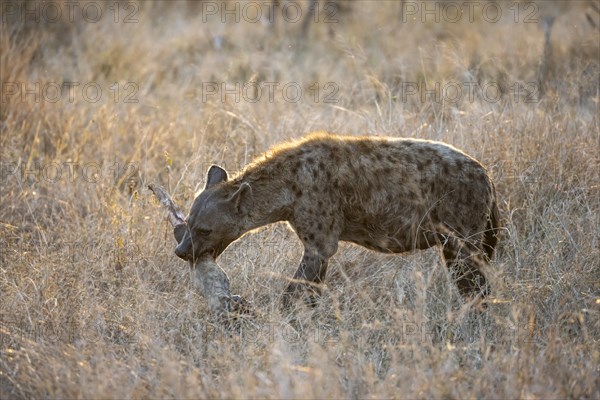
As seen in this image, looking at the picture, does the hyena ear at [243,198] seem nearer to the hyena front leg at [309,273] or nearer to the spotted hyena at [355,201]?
the spotted hyena at [355,201]

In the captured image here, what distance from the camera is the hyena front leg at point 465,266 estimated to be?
18.1 feet

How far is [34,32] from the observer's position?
10852 millimetres

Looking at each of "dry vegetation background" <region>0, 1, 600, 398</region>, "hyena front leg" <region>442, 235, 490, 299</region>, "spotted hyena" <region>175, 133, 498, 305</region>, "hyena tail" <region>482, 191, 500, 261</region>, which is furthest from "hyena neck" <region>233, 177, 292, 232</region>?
"hyena tail" <region>482, 191, 500, 261</region>

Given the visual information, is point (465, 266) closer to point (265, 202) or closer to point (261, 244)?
point (265, 202)

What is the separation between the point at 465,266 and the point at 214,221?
1571 mm

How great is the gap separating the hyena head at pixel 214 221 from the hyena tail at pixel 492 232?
150cm

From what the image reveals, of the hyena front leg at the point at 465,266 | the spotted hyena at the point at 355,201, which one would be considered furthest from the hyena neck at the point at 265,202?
the hyena front leg at the point at 465,266

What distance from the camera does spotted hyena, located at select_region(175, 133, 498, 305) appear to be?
5.40 meters

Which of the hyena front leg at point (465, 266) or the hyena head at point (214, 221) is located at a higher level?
the hyena head at point (214, 221)

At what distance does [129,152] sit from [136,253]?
88.7 inches

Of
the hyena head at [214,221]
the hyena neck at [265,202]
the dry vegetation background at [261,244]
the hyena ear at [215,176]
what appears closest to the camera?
the dry vegetation background at [261,244]

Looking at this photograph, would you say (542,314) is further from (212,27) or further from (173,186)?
(212,27)

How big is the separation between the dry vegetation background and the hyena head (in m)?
0.36

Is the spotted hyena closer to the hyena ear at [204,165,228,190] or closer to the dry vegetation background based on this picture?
the hyena ear at [204,165,228,190]
